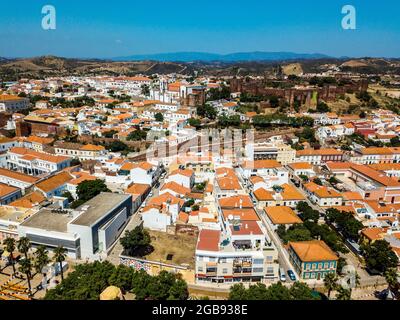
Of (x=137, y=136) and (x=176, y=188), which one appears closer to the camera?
(x=176, y=188)

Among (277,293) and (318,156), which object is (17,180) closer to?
(277,293)

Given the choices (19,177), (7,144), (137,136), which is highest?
(137,136)

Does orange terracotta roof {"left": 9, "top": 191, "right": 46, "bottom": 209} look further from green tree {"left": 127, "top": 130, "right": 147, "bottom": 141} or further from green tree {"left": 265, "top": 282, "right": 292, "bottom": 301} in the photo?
green tree {"left": 265, "top": 282, "right": 292, "bottom": 301}

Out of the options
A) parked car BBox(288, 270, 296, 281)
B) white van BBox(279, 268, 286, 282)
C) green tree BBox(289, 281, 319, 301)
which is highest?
green tree BBox(289, 281, 319, 301)

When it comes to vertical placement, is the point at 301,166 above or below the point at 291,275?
above

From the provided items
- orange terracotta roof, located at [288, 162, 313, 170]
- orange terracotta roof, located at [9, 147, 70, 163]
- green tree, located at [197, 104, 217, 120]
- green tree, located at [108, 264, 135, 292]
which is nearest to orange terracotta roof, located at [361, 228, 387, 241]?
orange terracotta roof, located at [288, 162, 313, 170]

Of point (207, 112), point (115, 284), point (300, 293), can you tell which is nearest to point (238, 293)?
point (300, 293)

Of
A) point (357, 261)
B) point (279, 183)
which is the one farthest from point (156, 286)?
point (279, 183)
